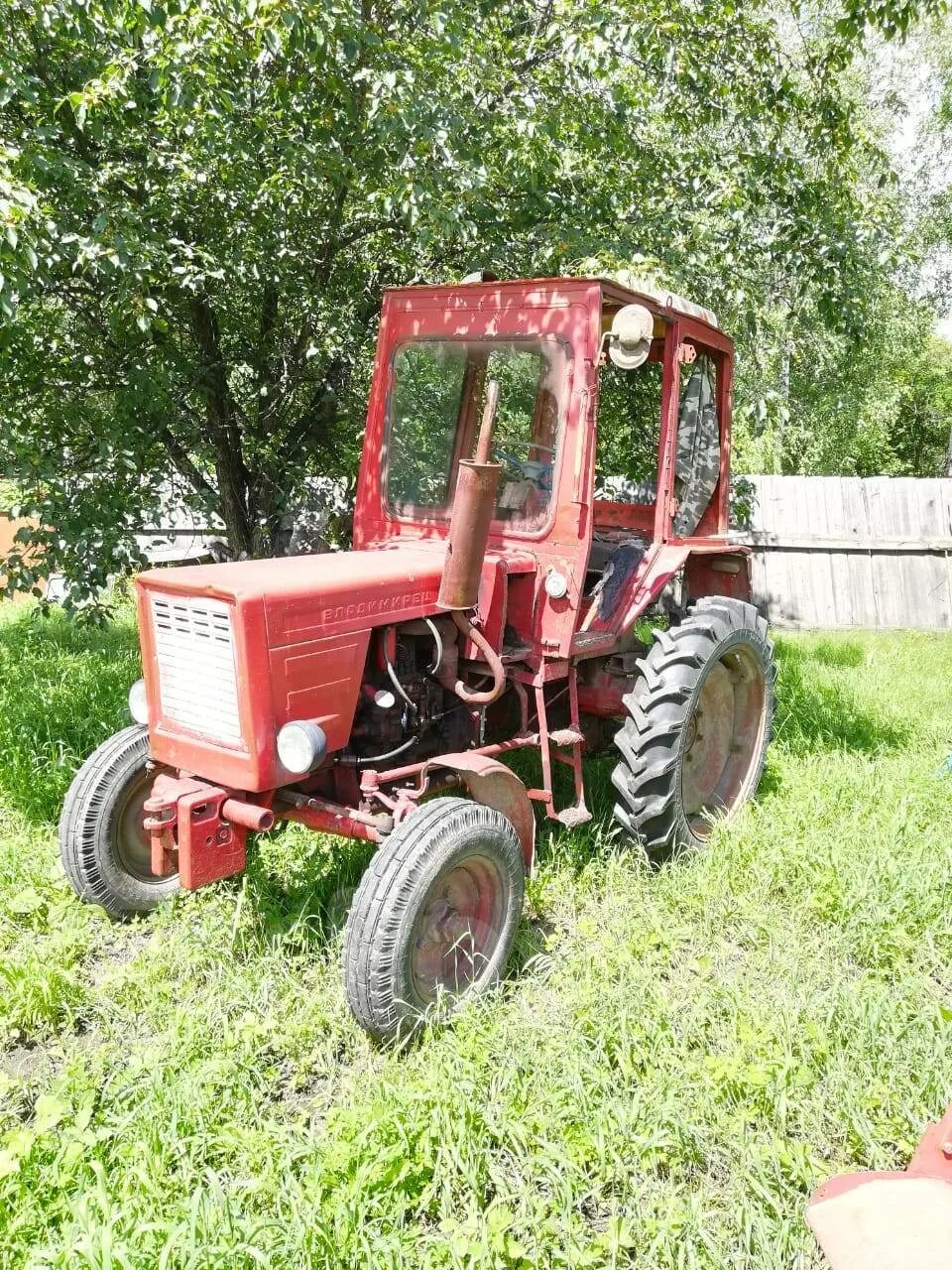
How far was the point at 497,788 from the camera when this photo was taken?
3162 millimetres

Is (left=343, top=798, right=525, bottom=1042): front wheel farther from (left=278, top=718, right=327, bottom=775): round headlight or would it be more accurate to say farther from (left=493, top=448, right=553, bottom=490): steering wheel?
(left=493, top=448, right=553, bottom=490): steering wheel

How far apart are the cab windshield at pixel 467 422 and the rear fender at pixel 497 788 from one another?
0.98 m

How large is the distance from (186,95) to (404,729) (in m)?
2.77

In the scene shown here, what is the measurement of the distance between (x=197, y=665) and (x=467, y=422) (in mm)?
1619

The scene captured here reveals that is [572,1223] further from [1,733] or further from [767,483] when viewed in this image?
[767,483]

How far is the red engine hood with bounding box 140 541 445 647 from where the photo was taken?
109 inches

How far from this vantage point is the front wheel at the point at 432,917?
2.57 metres

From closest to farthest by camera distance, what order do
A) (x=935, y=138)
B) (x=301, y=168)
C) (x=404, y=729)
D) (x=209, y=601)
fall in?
1. (x=209, y=601)
2. (x=404, y=729)
3. (x=301, y=168)
4. (x=935, y=138)

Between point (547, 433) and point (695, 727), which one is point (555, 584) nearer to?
point (547, 433)

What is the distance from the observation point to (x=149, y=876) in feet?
11.1

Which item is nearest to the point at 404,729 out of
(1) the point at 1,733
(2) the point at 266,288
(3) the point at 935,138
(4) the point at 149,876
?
(4) the point at 149,876

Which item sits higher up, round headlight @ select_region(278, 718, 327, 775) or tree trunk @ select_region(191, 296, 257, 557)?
tree trunk @ select_region(191, 296, 257, 557)

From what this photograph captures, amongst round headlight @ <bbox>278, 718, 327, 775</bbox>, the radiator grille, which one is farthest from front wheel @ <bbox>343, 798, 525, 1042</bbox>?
the radiator grille

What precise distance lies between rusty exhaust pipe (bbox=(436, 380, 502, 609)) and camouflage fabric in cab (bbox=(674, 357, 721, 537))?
172 cm
